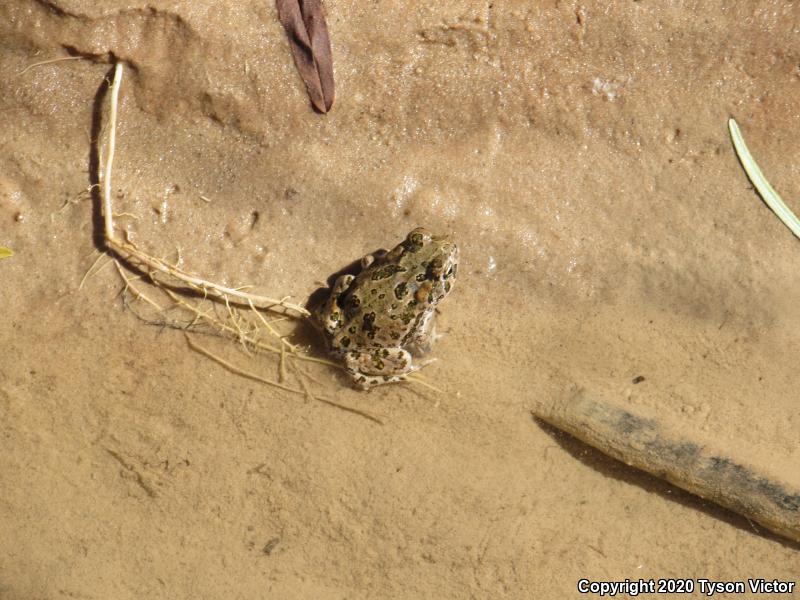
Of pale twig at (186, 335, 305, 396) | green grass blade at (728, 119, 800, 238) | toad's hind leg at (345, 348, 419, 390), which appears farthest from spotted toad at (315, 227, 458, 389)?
green grass blade at (728, 119, 800, 238)

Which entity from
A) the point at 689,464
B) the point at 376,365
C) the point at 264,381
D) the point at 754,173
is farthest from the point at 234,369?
the point at 754,173

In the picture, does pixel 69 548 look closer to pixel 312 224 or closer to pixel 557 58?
pixel 312 224

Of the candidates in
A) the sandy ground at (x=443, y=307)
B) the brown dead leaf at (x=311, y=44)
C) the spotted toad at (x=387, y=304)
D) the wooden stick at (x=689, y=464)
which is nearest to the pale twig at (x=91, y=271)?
the sandy ground at (x=443, y=307)

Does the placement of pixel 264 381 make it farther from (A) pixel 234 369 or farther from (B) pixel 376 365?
(B) pixel 376 365

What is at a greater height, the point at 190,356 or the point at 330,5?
the point at 330,5

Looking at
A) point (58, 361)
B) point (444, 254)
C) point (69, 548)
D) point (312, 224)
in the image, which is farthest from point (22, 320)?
point (444, 254)

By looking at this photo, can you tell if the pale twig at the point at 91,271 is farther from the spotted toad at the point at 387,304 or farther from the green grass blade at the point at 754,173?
the green grass blade at the point at 754,173

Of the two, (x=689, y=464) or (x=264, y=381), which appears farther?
(x=264, y=381)
